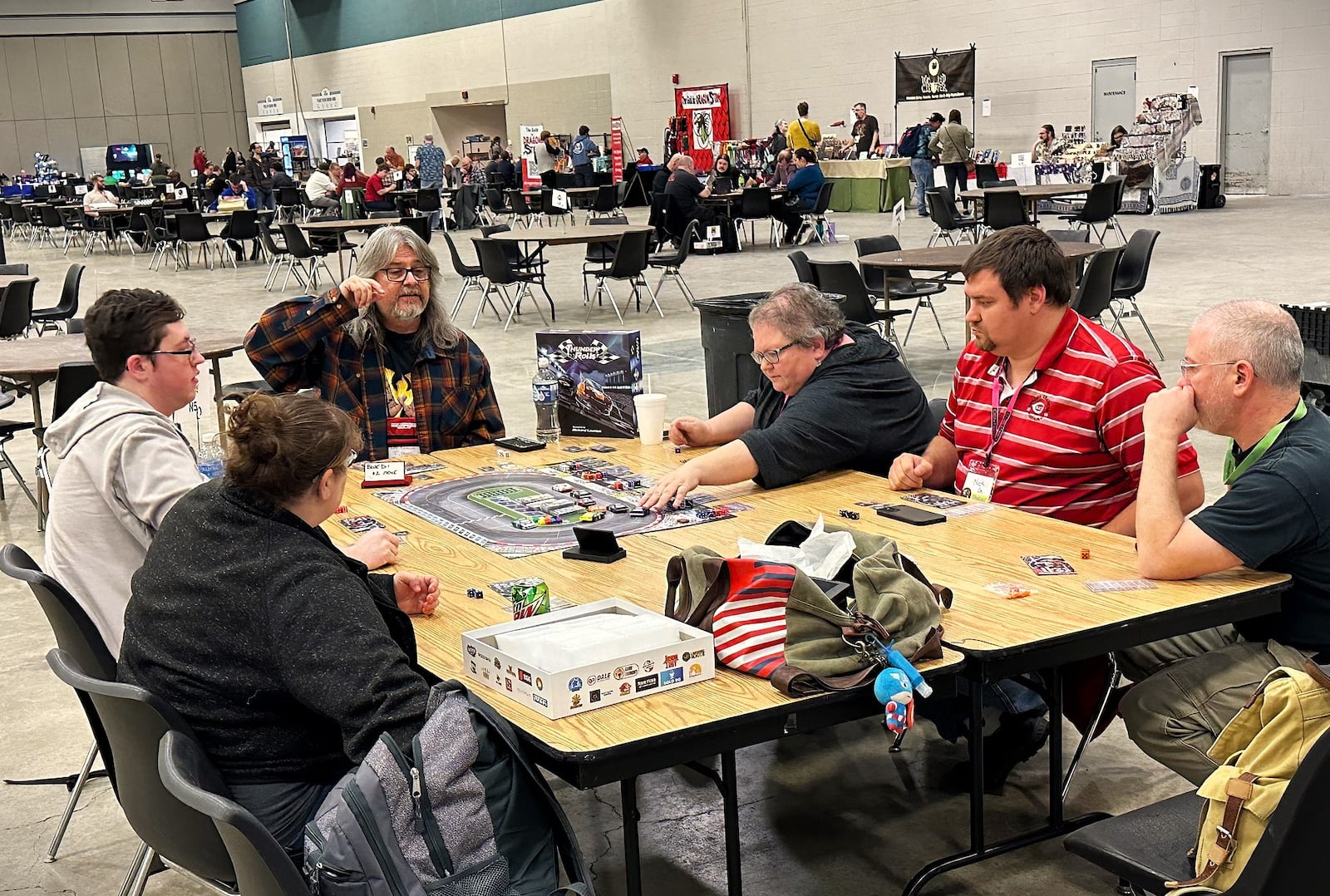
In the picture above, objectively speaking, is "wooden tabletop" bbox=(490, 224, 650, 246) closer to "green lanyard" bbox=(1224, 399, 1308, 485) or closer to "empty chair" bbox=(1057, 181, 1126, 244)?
"empty chair" bbox=(1057, 181, 1126, 244)

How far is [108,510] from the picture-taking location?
2.72 meters

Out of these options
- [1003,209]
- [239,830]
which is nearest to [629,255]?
[1003,209]

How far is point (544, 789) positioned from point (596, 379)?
6.94 ft

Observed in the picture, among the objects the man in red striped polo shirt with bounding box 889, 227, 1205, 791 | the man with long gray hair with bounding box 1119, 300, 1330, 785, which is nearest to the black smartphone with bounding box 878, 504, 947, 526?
the man in red striped polo shirt with bounding box 889, 227, 1205, 791

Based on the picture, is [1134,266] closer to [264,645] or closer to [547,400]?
[547,400]

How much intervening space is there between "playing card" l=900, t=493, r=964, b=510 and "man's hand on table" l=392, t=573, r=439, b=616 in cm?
117

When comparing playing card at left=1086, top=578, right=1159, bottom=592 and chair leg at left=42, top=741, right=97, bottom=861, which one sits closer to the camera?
playing card at left=1086, top=578, right=1159, bottom=592

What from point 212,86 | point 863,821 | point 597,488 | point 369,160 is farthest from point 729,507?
point 212,86

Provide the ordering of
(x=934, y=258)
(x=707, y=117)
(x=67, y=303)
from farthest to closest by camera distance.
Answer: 1. (x=707, y=117)
2. (x=67, y=303)
3. (x=934, y=258)

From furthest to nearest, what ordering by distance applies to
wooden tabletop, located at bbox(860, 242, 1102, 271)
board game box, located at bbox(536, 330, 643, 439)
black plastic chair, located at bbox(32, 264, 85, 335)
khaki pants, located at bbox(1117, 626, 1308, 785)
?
black plastic chair, located at bbox(32, 264, 85, 335) < wooden tabletop, located at bbox(860, 242, 1102, 271) < board game box, located at bbox(536, 330, 643, 439) < khaki pants, located at bbox(1117, 626, 1308, 785)

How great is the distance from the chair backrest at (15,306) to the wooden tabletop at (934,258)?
517cm

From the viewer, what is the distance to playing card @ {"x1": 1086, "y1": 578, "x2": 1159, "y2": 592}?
238cm

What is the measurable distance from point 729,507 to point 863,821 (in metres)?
0.76

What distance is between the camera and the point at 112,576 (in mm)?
2719
